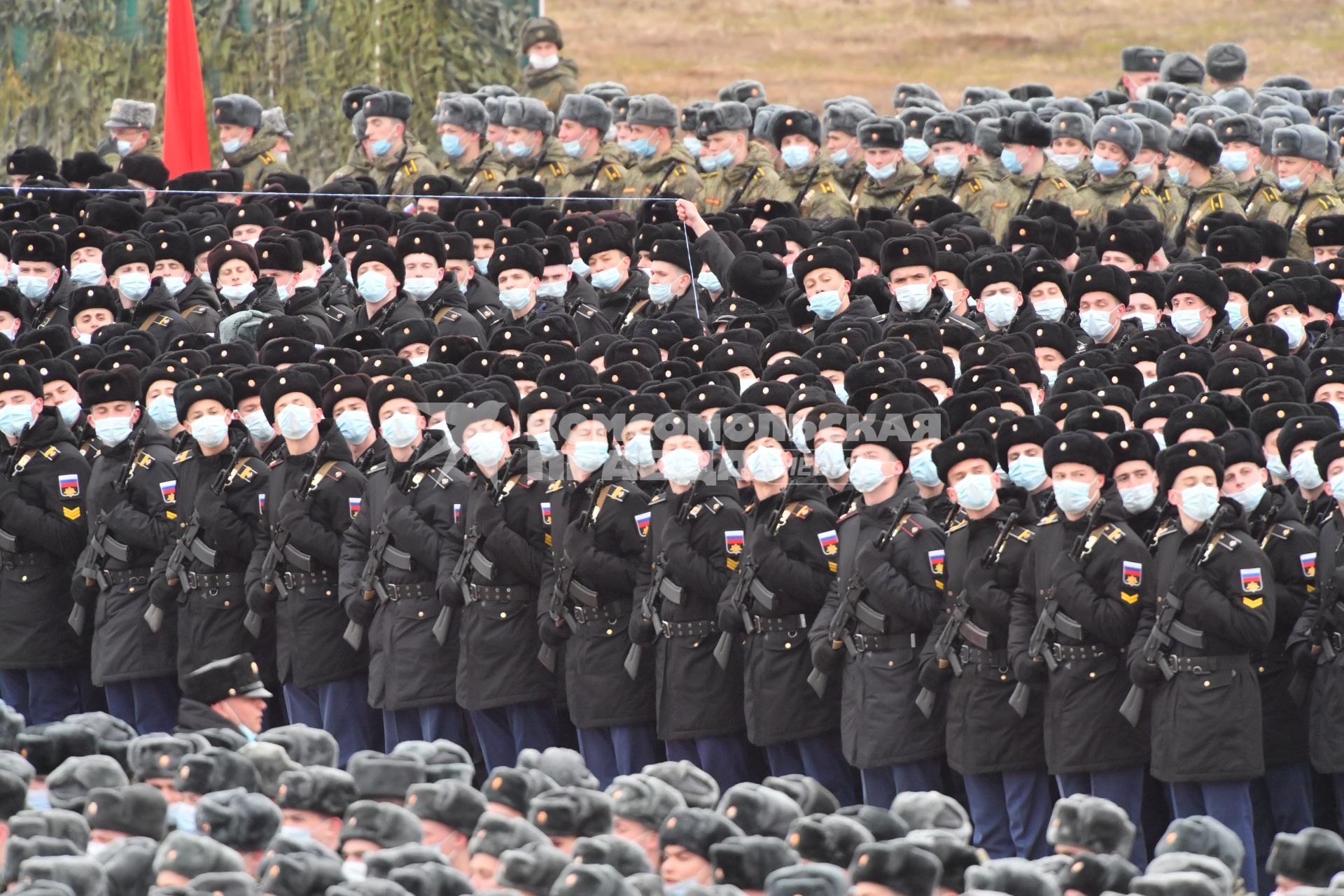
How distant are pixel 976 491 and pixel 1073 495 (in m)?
0.45

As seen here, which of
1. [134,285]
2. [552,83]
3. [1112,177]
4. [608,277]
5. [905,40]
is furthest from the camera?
[905,40]

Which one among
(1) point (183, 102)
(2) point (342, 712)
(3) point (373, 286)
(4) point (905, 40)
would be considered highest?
(4) point (905, 40)

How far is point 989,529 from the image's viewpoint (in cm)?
998

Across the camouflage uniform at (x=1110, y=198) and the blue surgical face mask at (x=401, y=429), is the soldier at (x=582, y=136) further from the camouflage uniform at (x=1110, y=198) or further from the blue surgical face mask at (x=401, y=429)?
the blue surgical face mask at (x=401, y=429)

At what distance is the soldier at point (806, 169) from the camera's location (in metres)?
17.7

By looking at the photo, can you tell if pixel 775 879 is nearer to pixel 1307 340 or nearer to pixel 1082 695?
pixel 1082 695

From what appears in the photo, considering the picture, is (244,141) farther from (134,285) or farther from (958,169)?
(958,169)

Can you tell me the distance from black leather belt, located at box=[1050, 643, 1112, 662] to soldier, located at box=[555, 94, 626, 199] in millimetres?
9944

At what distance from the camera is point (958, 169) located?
17.9 m

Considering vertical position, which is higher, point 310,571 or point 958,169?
point 958,169

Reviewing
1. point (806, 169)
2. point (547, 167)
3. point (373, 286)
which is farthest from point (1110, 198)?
point (373, 286)

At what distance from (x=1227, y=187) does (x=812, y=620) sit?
7.63m

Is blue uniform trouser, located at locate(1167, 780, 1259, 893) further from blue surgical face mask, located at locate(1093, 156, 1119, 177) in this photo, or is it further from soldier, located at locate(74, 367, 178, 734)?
blue surgical face mask, located at locate(1093, 156, 1119, 177)

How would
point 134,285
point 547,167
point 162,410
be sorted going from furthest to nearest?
point 547,167
point 134,285
point 162,410
